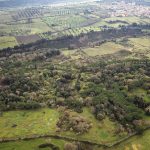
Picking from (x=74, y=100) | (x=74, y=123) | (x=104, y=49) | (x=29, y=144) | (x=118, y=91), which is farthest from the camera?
(x=104, y=49)

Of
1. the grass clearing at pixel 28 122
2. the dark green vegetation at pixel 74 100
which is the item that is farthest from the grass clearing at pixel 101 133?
the grass clearing at pixel 28 122

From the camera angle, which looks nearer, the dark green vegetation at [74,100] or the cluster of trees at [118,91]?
the dark green vegetation at [74,100]

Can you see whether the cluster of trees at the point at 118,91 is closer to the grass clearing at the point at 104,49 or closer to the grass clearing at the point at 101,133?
the grass clearing at the point at 101,133

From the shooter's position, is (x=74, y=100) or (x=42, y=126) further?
(x=74, y=100)

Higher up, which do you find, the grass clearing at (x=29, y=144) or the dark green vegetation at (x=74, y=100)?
the dark green vegetation at (x=74, y=100)

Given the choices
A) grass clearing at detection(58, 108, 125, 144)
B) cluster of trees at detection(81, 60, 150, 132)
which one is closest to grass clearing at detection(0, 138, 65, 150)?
grass clearing at detection(58, 108, 125, 144)

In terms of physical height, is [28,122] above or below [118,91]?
below

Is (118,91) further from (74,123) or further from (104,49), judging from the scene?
(104,49)

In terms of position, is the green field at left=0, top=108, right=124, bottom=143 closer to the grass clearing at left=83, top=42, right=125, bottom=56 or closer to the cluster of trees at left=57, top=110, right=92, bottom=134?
the cluster of trees at left=57, top=110, right=92, bottom=134

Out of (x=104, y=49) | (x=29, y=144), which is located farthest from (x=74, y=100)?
(x=104, y=49)

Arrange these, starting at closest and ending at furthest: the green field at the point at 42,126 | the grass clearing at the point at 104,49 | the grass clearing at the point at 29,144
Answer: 1. the grass clearing at the point at 29,144
2. the green field at the point at 42,126
3. the grass clearing at the point at 104,49

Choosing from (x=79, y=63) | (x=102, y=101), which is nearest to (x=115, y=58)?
(x=79, y=63)
